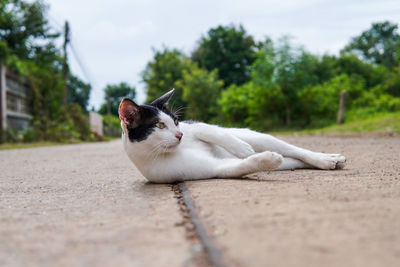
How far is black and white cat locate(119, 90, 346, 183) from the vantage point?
220 centimetres

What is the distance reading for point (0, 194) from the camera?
219 centimetres

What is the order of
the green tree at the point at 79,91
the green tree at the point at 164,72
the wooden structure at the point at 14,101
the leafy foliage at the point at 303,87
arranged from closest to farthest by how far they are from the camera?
the wooden structure at the point at 14,101
the leafy foliage at the point at 303,87
the green tree at the point at 164,72
the green tree at the point at 79,91

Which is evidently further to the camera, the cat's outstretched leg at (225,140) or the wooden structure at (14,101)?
the wooden structure at (14,101)

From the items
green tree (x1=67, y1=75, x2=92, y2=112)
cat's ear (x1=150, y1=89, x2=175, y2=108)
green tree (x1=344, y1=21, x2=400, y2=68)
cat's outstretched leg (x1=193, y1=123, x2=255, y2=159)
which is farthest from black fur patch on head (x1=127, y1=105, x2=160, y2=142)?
green tree (x1=67, y1=75, x2=92, y2=112)

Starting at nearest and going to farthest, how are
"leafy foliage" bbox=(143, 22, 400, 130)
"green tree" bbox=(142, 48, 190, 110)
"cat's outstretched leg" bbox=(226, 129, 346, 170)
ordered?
"cat's outstretched leg" bbox=(226, 129, 346, 170) → "leafy foliage" bbox=(143, 22, 400, 130) → "green tree" bbox=(142, 48, 190, 110)

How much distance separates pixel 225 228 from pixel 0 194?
→ 5.33 ft

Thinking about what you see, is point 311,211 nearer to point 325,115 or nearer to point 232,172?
point 232,172

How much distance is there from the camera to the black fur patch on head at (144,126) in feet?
7.28

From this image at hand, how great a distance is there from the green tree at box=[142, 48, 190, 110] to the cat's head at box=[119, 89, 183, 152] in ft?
85.0

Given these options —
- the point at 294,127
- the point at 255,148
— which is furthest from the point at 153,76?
the point at 255,148

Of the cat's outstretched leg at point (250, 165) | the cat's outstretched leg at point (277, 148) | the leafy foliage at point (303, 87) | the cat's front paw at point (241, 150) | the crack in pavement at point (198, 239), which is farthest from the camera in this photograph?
the leafy foliage at point (303, 87)

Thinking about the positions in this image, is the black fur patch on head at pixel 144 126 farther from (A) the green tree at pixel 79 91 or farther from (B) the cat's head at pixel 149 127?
(A) the green tree at pixel 79 91

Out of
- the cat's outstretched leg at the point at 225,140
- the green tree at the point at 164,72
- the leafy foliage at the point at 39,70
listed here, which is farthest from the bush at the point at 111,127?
the cat's outstretched leg at the point at 225,140

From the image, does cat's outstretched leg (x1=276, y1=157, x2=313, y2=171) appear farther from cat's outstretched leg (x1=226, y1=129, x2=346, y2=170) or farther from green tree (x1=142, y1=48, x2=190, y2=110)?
green tree (x1=142, y1=48, x2=190, y2=110)
